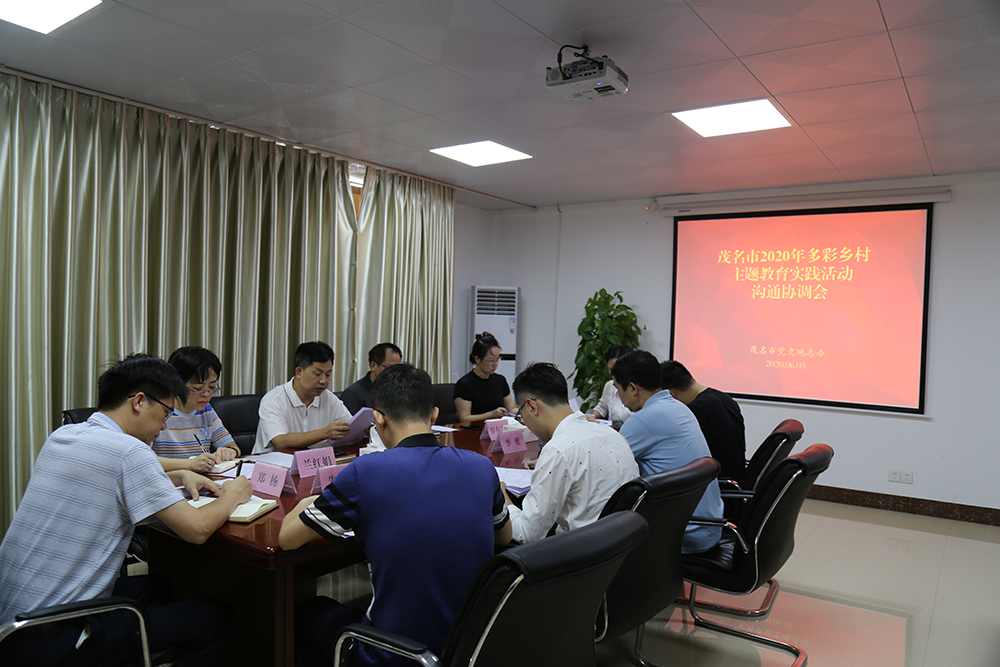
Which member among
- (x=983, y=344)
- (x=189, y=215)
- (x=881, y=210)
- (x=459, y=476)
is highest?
(x=881, y=210)

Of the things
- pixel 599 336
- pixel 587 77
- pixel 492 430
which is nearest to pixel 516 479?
pixel 492 430

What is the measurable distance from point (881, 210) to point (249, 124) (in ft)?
16.2

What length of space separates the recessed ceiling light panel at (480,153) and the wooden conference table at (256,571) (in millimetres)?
2975

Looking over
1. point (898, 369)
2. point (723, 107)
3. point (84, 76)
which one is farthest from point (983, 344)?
point (84, 76)

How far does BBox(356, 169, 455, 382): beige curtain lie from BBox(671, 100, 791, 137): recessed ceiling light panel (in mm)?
2715

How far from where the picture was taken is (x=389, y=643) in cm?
145

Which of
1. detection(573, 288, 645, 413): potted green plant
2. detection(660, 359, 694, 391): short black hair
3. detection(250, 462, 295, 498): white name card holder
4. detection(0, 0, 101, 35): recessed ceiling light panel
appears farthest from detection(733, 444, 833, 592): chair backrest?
detection(573, 288, 645, 413): potted green plant

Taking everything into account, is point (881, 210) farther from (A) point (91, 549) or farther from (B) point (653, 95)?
(A) point (91, 549)

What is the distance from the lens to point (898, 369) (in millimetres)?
5316

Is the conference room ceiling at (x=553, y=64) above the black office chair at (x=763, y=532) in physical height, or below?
above

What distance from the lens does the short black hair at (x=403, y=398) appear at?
177cm

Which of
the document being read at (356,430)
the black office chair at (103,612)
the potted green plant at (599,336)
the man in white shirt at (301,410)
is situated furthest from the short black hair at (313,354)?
the potted green plant at (599,336)

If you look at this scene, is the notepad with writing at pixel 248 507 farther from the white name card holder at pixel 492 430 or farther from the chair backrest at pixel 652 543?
the white name card holder at pixel 492 430

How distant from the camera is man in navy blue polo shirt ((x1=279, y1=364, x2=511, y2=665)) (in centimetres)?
157
